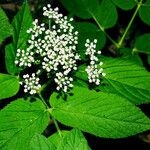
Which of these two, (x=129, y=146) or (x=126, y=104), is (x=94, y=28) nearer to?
(x=126, y=104)

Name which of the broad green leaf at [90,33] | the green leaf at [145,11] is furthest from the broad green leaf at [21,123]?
the green leaf at [145,11]

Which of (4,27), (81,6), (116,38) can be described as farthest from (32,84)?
(116,38)

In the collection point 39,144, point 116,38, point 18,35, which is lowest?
point 116,38

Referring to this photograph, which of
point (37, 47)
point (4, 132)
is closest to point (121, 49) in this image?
point (37, 47)

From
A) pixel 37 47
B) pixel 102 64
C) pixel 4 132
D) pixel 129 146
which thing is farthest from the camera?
pixel 129 146

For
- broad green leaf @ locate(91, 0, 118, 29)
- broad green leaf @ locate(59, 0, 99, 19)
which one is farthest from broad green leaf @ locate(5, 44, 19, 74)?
broad green leaf @ locate(91, 0, 118, 29)

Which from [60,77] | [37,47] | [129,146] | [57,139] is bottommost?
[129,146]

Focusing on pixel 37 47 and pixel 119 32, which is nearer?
pixel 37 47

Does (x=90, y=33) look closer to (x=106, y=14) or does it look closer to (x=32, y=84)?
(x=106, y=14)
